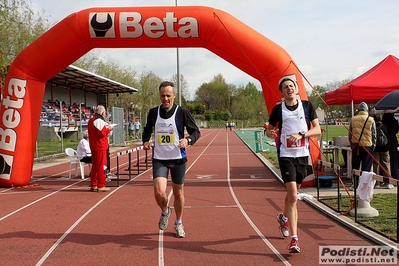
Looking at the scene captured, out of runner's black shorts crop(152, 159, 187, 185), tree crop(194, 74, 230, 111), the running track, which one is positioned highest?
tree crop(194, 74, 230, 111)

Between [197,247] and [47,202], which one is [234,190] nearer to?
[47,202]

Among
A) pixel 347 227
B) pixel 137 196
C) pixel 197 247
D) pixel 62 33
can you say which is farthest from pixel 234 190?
pixel 62 33

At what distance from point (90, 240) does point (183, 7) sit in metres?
6.23

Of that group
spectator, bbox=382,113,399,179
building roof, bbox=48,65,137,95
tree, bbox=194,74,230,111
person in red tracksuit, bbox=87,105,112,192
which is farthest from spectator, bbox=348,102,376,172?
tree, bbox=194,74,230,111

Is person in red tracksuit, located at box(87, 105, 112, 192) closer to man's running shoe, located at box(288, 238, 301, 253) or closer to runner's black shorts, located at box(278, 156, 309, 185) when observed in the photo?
runner's black shorts, located at box(278, 156, 309, 185)

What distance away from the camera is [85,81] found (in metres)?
31.6

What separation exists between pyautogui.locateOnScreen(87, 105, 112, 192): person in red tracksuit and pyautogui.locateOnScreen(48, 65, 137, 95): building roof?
48.0 ft

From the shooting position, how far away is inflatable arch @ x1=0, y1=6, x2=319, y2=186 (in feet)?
33.0

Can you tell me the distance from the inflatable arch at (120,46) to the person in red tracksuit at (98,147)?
5.82 feet

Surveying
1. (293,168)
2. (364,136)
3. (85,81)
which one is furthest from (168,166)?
(85,81)

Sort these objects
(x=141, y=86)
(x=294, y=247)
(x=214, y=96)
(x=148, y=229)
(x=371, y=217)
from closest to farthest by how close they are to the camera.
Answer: (x=294, y=247)
(x=148, y=229)
(x=371, y=217)
(x=141, y=86)
(x=214, y=96)

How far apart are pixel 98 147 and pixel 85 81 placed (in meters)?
22.3

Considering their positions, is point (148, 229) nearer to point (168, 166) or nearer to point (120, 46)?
point (168, 166)

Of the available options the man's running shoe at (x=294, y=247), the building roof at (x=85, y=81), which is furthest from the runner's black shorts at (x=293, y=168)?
the building roof at (x=85, y=81)
